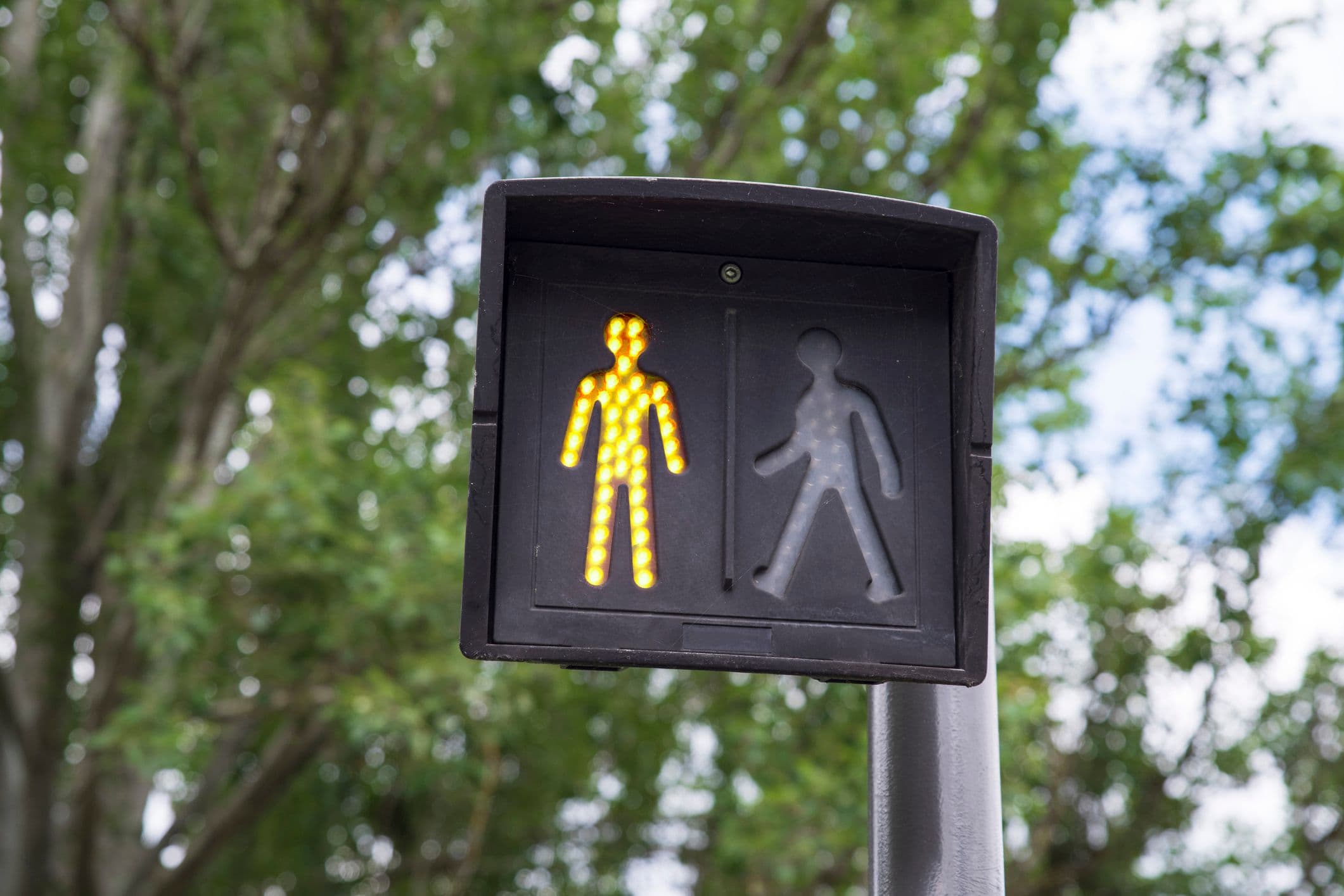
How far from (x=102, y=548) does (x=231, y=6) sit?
149 inches

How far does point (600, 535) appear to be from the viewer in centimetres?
162

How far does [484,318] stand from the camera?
162cm

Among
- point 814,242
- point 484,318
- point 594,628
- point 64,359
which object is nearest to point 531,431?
point 484,318

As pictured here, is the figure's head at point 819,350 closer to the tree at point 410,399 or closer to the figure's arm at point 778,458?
the figure's arm at point 778,458

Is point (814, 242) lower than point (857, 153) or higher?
lower

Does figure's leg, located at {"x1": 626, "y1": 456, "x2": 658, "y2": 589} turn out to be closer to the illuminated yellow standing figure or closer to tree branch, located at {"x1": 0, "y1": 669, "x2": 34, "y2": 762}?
the illuminated yellow standing figure

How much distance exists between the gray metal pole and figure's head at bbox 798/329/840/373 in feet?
1.73

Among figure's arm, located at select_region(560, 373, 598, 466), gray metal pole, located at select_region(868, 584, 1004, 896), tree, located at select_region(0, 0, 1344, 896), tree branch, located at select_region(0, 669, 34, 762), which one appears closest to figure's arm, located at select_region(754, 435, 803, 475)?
figure's arm, located at select_region(560, 373, 598, 466)

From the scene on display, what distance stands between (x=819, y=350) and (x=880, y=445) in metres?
0.14

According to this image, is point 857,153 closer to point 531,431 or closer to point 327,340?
point 327,340

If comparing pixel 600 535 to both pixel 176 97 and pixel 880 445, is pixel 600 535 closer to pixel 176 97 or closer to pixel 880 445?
pixel 880 445

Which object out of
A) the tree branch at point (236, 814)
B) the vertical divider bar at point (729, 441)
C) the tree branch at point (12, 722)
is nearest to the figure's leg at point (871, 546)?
the vertical divider bar at point (729, 441)

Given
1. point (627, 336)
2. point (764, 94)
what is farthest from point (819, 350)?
point (764, 94)

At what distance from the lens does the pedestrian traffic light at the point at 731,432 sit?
1.61 metres
